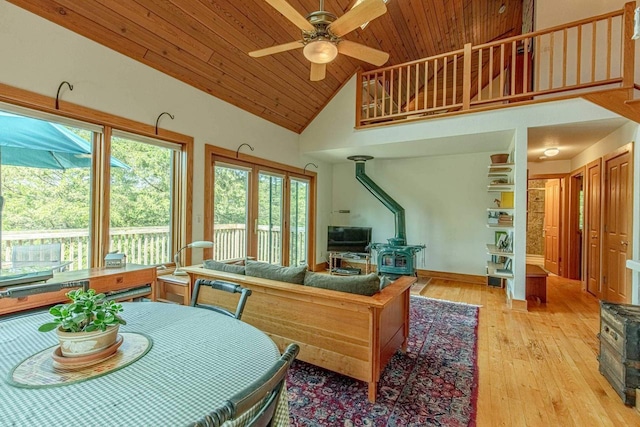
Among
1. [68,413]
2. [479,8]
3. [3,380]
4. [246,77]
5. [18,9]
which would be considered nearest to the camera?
[68,413]

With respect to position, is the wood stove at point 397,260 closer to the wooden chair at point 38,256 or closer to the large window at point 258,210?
the large window at point 258,210

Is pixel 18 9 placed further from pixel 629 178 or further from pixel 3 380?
pixel 629 178

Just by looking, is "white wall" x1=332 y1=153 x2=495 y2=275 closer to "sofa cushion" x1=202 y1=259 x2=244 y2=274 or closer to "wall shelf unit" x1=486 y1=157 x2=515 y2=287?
"wall shelf unit" x1=486 y1=157 x2=515 y2=287

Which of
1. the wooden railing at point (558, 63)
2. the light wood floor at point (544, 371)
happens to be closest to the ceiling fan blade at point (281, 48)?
the wooden railing at point (558, 63)

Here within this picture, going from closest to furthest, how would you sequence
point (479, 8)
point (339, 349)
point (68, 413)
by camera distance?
point (68, 413) → point (339, 349) → point (479, 8)

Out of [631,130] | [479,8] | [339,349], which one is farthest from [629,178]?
[339,349]

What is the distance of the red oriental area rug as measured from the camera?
6.08 feet

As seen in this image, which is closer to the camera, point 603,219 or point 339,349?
point 339,349

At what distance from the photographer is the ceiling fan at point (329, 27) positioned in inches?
80.3

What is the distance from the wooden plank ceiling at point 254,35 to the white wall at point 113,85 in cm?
11

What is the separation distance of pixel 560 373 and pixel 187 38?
4.55 m

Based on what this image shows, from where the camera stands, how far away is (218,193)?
4320mm

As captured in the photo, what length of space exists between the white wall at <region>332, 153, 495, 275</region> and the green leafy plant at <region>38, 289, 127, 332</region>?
18.5 feet

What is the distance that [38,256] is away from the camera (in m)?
2.52
